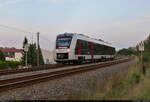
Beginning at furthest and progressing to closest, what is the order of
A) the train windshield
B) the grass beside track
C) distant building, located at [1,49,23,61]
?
distant building, located at [1,49,23,61] < the train windshield < the grass beside track

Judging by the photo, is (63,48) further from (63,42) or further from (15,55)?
(15,55)

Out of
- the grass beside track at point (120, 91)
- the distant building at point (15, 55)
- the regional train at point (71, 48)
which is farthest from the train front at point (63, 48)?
the distant building at point (15, 55)

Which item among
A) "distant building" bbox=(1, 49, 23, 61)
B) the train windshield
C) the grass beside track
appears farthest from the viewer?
"distant building" bbox=(1, 49, 23, 61)

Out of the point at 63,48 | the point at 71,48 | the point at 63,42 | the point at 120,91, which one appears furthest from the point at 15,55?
the point at 120,91

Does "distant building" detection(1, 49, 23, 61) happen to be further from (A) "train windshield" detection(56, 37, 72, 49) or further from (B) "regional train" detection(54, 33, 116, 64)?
(A) "train windshield" detection(56, 37, 72, 49)

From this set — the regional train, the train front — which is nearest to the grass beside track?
the regional train

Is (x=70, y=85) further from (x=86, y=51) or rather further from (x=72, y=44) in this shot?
(x=86, y=51)

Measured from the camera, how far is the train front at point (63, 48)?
2027 centimetres

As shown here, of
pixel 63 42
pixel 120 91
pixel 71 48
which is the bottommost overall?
pixel 120 91

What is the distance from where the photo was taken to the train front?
2027 centimetres

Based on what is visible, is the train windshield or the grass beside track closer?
the grass beside track

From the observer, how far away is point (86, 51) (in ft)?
Answer: 78.4

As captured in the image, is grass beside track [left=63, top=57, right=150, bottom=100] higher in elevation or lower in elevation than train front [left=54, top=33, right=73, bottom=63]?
lower

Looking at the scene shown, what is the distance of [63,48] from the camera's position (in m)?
20.6
